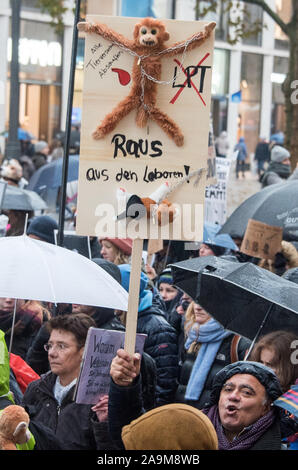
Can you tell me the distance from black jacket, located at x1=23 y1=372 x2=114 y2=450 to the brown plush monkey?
128cm

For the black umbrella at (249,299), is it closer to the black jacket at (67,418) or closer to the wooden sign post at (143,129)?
the wooden sign post at (143,129)

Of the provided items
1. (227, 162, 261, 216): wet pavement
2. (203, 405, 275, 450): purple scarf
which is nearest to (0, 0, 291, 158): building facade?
(227, 162, 261, 216): wet pavement

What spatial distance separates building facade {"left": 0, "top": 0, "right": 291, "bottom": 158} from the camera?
3138 centimetres

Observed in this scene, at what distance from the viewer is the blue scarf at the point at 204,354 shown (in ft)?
17.9

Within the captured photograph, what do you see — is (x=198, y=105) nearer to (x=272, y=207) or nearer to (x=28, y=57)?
(x=272, y=207)

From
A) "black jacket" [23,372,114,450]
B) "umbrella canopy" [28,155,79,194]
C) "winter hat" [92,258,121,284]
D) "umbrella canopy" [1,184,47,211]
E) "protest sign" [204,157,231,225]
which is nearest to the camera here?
"black jacket" [23,372,114,450]

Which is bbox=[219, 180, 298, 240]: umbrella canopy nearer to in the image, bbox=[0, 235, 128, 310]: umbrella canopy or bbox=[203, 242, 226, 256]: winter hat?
bbox=[203, 242, 226, 256]: winter hat

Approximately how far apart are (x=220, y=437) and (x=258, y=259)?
12.5 ft

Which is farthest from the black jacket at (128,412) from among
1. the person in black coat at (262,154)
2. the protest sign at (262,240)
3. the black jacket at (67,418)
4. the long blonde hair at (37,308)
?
the person in black coat at (262,154)

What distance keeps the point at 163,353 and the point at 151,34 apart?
2020 millimetres

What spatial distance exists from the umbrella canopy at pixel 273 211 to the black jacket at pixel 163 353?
2236 millimetres

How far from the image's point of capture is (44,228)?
779 centimetres
